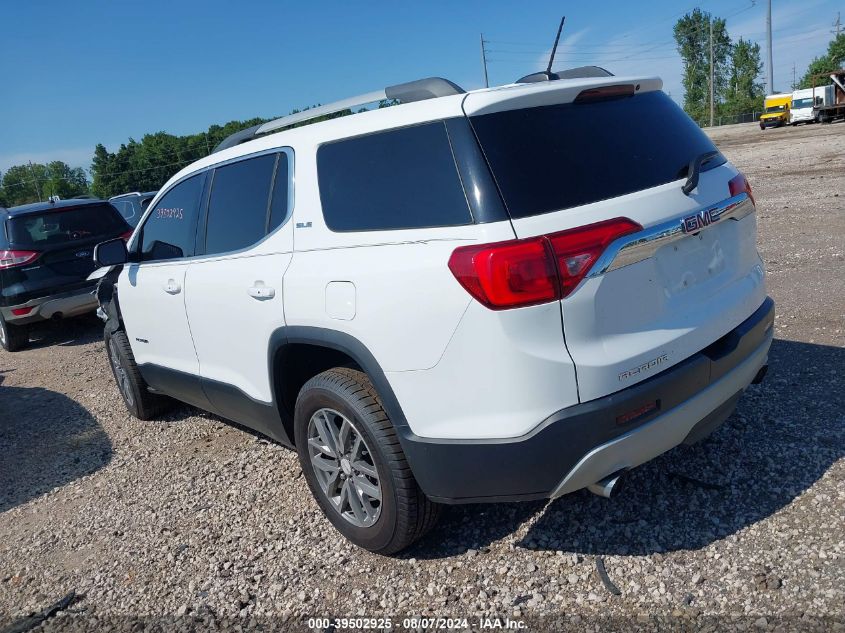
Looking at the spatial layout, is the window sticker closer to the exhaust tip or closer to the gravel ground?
the gravel ground

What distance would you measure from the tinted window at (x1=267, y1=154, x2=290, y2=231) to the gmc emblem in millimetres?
1807

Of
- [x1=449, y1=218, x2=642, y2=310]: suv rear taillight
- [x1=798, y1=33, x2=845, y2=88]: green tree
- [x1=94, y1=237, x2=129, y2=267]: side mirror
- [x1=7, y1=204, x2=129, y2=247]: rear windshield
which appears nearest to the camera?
[x1=449, y1=218, x2=642, y2=310]: suv rear taillight

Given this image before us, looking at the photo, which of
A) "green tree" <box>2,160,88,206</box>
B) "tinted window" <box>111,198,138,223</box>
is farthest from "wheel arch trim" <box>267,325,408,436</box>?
"green tree" <box>2,160,88,206</box>

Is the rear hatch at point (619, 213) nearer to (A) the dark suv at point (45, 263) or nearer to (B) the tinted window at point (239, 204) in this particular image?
(B) the tinted window at point (239, 204)

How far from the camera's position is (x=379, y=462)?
2908mm

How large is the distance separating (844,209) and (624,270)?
32.4ft

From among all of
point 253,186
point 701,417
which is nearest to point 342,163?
point 253,186

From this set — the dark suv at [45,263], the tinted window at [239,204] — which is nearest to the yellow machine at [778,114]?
the dark suv at [45,263]

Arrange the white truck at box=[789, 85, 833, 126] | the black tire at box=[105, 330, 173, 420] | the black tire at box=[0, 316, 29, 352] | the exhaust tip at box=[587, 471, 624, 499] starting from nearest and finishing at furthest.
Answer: the exhaust tip at box=[587, 471, 624, 499]
the black tire at box=[105, 330, 173, 420]
the black tire at box=[0, 316, 29, 352]
the white truck at box=[789, 85, 833, 126]

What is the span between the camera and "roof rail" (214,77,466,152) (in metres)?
2.93

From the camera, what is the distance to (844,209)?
10.5m

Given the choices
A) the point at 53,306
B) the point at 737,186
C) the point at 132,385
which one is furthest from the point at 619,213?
the point at 53,306

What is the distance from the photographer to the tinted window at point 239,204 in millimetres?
3559

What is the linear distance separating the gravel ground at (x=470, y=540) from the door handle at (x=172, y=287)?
117 cm
